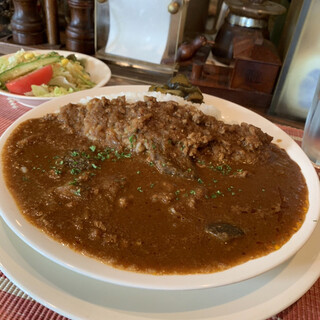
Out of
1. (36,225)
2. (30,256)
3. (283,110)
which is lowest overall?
(283,110)

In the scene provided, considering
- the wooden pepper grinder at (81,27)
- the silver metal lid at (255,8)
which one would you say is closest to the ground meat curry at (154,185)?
the silver metal lid at (255,8)

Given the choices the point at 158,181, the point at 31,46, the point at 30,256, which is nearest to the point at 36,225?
the point at 30,256

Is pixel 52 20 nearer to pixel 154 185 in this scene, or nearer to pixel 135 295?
pixel 154 185

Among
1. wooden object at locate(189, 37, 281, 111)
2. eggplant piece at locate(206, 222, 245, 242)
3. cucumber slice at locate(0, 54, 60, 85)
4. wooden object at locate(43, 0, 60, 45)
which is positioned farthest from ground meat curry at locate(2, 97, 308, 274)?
wooden object at locate(43, 0, 60, 45)

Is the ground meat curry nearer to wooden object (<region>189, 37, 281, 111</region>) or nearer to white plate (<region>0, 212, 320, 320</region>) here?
white plate (<region>0, 212, 320, 320</region>)

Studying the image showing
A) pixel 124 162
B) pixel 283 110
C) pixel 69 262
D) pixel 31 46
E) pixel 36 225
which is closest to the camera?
pixel 69 262

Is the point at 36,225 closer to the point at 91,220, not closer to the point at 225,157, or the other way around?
the point at 91,220

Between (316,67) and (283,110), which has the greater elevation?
(316,67)

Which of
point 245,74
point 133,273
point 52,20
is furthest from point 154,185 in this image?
point 52,20

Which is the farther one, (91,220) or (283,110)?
(283,110)
